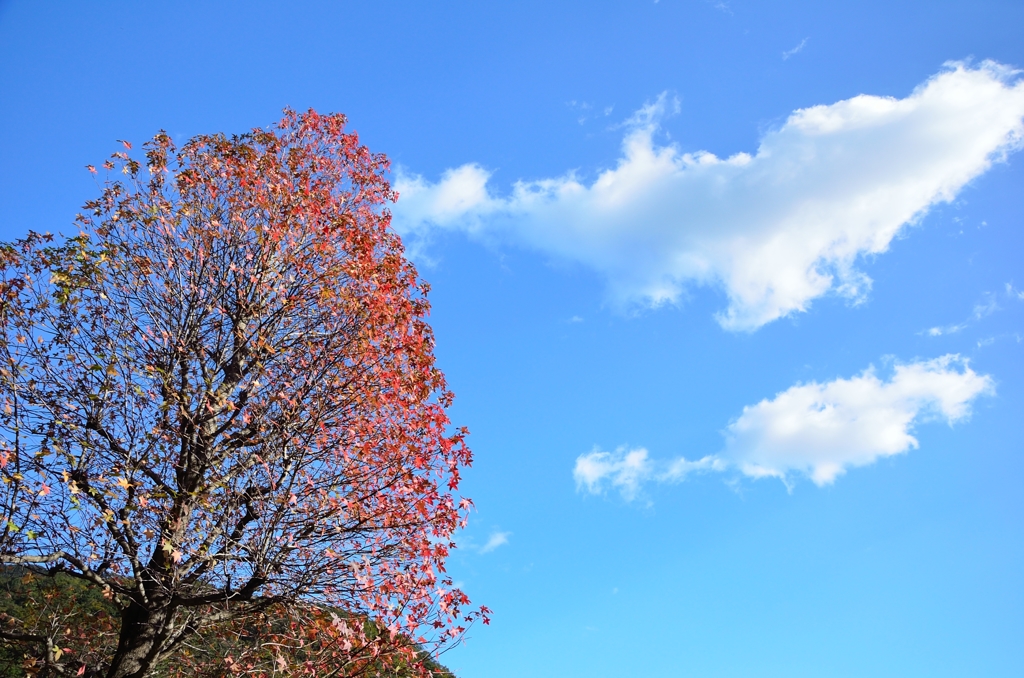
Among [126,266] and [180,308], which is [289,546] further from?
[126,266]

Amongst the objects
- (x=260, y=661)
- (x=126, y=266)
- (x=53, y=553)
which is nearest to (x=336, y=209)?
(x=126, y=266)

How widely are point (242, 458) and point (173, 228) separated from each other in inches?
127

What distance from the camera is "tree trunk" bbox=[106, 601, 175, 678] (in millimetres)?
8258

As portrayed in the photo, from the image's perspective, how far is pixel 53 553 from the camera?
Answer: 791cm

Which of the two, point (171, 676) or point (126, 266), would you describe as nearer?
point (126, 266)

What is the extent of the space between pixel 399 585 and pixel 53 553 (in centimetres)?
387

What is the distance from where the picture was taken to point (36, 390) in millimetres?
8273

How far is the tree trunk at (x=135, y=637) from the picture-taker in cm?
826

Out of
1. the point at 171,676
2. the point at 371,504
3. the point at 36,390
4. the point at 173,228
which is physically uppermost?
the point at 173,228

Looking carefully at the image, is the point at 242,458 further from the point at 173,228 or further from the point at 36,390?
the point at 173,228

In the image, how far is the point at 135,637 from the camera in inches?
331

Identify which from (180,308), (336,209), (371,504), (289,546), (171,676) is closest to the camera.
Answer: (289,546)

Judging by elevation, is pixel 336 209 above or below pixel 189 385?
above

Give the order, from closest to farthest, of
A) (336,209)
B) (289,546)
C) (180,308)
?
(289,546), (180,308), (336,209)
